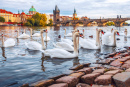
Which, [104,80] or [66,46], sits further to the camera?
[66,46]

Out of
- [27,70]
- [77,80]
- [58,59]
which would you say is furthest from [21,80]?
[58,59]

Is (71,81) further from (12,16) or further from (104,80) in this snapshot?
(12,16)

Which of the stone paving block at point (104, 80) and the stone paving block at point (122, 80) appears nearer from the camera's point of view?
the stone paving block at point (122, 80)

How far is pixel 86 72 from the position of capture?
480 cm

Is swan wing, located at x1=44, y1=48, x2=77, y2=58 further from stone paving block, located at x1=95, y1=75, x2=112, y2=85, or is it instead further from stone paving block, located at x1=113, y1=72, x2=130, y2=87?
stone paving block, located at x1=113, y1=72, x2=130, y2=87

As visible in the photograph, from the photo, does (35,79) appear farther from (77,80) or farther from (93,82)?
(93,82)

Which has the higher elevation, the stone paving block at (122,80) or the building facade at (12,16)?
the building facade at (12,16)

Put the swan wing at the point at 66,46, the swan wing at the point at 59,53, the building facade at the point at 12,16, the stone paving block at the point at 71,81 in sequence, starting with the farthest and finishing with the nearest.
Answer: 1. the building facade at the point at 12,16
2. the swan wing at the point at 66,46
3. the swan wing at the point at 59,53
4. the stone paving block at the point at 71,81

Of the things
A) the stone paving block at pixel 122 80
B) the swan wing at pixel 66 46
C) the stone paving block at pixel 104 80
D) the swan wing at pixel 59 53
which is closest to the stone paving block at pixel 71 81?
the stone paving block at pixel 104 80

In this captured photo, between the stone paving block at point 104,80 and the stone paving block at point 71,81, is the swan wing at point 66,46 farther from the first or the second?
the stone paving block at point 104,80

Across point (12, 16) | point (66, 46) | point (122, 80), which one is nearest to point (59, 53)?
point (66, 46)

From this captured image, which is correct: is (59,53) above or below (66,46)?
below

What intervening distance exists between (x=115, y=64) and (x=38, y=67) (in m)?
2.79

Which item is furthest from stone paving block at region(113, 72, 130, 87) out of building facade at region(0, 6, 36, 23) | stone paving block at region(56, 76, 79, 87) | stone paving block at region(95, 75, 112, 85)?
building facade at region(0, 6, 36, 23)
